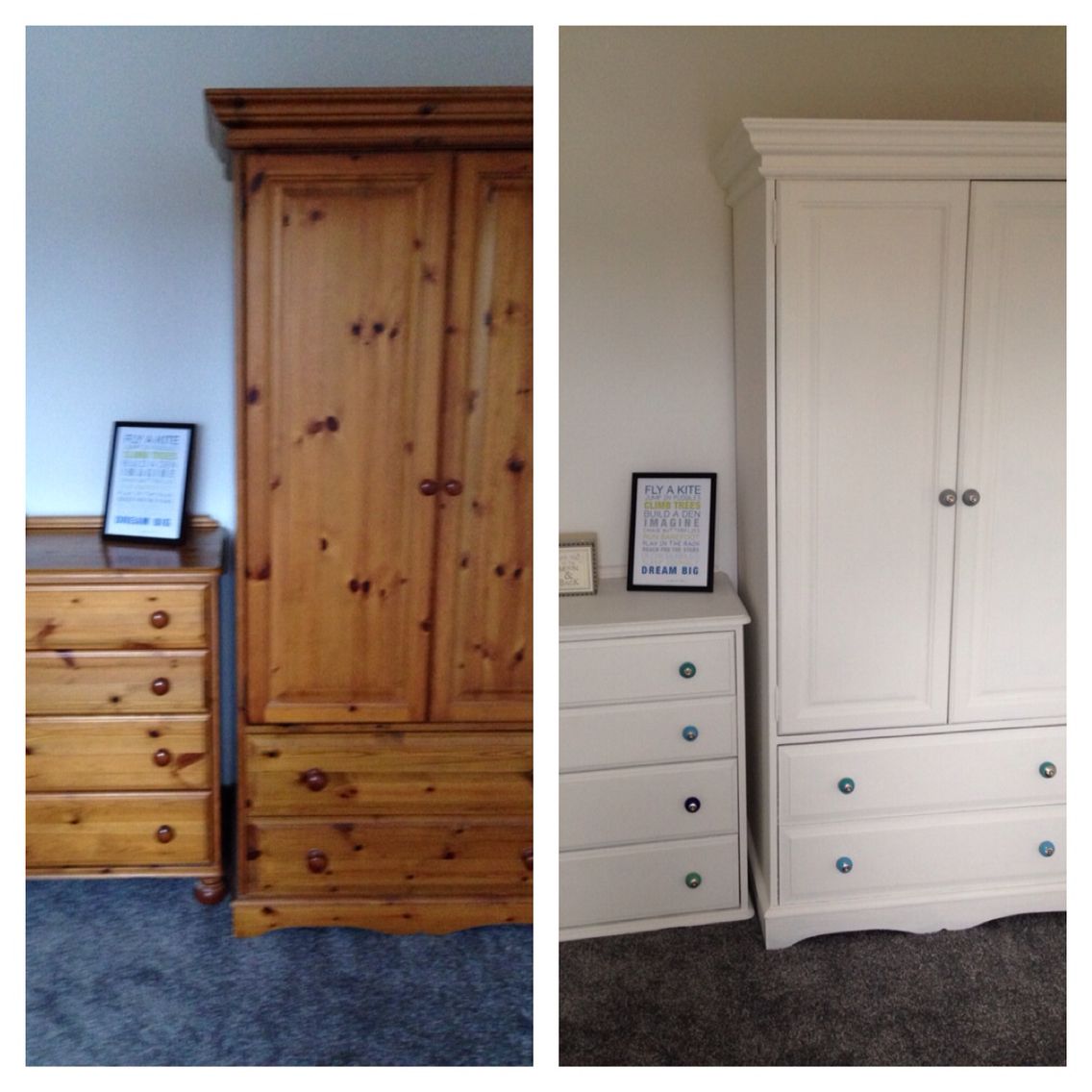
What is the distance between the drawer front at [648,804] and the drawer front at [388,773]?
12 cm

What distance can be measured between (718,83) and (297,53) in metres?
0.95

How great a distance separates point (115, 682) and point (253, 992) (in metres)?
0.67

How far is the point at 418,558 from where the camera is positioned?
6.68 ft

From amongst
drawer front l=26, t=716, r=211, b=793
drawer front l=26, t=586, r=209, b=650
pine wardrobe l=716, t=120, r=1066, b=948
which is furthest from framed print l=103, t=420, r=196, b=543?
pine wardrobe l=716, t=120, r=1066, b=948

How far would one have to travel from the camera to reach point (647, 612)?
2158 mm

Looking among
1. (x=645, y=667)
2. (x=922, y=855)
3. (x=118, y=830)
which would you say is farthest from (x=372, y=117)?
(x=922, y=855)

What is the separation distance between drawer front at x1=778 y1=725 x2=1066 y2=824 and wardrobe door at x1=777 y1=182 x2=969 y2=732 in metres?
0.05

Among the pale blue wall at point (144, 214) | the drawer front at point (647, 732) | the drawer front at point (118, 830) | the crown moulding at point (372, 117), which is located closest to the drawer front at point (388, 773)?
the drawer front at point (647, 732)

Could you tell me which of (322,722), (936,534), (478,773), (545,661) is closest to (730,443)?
(936,534)

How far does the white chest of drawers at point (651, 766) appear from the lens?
2117mm

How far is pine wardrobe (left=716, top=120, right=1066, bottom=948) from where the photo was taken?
6.55ft

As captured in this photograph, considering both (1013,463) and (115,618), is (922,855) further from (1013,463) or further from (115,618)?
(115,618)
